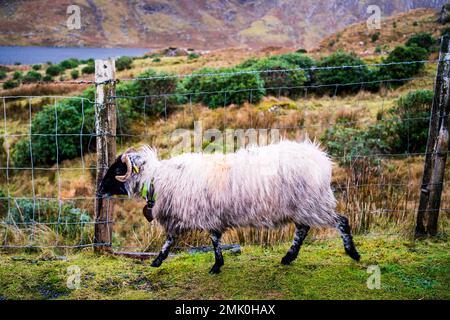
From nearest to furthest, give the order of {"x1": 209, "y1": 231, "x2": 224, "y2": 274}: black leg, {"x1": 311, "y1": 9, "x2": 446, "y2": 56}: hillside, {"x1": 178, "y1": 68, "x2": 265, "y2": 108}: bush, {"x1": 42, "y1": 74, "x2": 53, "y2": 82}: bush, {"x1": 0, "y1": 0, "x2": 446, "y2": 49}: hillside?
{"x1": 209, "y1": 231, "x2": 224, "y2": 274}: black leg, {"x1": 178, "y1": 68, "x2": 265, "y2": 108}: bush, {"x1": 42, "y1": 74, "x2": 53, "y2": 82}: bush, {"x1": 311, "y1": 9, "x2": 446, "y2": 56}: hillside, {"x1": 0, "y1": 0, "x2": 446, "y2": 49}: hillside

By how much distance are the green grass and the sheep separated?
36cm

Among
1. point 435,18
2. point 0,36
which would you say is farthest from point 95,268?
point 0,36

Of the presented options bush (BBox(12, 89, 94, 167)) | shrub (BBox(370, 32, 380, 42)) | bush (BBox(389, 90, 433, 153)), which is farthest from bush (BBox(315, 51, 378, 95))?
shrub (BBox(370, 32, 380, 42))

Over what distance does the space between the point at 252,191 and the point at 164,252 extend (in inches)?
51.0

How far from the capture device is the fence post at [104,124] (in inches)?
200

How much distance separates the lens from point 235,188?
450cm

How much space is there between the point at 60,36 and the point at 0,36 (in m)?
18.0

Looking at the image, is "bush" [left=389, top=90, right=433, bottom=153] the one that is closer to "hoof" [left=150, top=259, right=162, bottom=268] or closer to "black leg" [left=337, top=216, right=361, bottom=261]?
"black leg" [left=337, top=216, right=361, bottom=261]

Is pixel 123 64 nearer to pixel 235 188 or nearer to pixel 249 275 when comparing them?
pixel 235 188

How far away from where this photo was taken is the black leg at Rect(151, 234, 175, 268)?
15.7 ft

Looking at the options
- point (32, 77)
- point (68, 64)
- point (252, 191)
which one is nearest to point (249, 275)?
point (252, 191)

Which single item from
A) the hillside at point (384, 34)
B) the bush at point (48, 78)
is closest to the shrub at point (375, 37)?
the hillside at point (384, 34)

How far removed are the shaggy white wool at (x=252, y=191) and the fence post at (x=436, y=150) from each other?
176 centimetres

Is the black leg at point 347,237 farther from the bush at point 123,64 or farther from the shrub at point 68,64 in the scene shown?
the shrub at point 68,64
